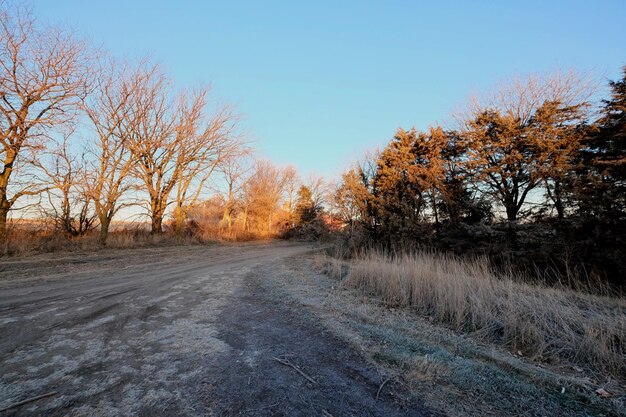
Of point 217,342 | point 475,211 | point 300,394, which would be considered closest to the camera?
point 300,394

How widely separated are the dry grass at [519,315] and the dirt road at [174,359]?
2.31m

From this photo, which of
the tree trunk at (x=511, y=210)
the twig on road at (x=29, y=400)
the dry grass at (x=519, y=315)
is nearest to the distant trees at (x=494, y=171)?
the tree trunk at (x=511, y=210)

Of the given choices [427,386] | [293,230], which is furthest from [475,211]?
[293,230]

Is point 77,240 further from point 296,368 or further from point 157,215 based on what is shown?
point 296,368

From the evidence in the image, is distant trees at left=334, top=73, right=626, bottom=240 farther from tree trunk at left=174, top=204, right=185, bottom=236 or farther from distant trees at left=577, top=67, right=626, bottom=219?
tree trunk at left=174, top=204, right=185, bottom=236

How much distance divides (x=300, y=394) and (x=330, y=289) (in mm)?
4476

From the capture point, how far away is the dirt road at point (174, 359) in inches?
83.4

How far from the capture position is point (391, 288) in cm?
600

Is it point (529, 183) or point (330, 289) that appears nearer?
point (330, 289)

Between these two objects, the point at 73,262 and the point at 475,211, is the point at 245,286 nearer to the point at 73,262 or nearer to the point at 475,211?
the point at 73,262

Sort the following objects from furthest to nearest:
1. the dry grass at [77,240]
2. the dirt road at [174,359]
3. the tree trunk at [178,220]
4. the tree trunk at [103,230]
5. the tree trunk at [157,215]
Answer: the tree trunk at [178,220], the tree trunk at [157,215], the tree trunk at [103,230], the dry grass at [77,240], the dirt road at [174,359]

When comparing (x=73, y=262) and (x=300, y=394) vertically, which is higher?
(x=73, y=262)

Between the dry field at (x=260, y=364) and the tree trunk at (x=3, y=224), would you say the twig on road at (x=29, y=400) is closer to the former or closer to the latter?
the dry field at (x=260, y=364)

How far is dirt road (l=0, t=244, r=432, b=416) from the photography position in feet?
6.95
